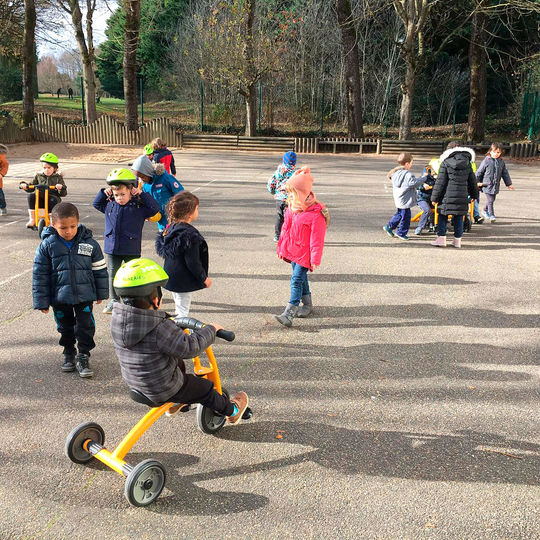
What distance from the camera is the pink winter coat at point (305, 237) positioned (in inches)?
220

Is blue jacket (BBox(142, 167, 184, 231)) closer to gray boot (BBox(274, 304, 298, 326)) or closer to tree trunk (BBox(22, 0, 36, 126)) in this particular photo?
gray boot (BBox(274, 304, 298, 326))

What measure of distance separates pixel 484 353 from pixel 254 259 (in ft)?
12.9

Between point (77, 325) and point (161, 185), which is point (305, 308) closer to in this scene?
point (77, 325)

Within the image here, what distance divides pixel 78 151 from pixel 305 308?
19.9 m

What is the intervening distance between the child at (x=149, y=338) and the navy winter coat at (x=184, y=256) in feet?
4.82

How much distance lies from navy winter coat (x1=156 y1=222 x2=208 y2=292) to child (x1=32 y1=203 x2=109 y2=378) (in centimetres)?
60

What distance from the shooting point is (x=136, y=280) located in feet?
10.1

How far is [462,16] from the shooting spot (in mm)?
27875

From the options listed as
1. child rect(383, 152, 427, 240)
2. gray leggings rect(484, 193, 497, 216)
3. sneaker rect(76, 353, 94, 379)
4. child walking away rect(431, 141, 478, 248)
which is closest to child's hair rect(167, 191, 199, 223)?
sneaker rect(76, 353, 94, 379)

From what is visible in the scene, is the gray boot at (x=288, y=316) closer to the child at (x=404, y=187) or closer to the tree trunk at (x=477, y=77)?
the child at (x=404, y=187)

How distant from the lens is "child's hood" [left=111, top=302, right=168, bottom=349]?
122 inches

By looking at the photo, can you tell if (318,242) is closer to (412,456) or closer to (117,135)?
(412,456)

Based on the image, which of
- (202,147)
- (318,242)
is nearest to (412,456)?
(318,242)

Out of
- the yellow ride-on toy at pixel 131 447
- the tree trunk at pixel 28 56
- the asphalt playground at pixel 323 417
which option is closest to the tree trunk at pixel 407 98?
the tree trunk at pixel 28 56
